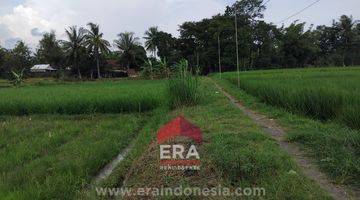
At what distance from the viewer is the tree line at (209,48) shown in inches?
2034

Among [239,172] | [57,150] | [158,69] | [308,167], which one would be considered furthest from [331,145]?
[158,69]

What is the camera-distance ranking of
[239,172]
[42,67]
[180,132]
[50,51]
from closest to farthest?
[239,172] → [180,132] → [50,51] → [42,67]

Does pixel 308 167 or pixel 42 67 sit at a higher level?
pixel 42 67

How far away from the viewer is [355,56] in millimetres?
62469

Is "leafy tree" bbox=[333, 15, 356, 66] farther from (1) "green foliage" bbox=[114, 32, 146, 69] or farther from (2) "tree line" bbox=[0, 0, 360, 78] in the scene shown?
(1) "green foliage" bbox=[114, 32, 146, 69]

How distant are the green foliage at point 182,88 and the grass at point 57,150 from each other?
4.54 feet

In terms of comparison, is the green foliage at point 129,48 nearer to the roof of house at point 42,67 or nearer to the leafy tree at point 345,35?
the roof of house at point 42,67

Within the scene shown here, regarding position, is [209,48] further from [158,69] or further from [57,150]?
[57,150]

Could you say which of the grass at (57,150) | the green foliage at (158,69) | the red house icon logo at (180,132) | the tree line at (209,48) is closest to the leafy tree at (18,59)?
the tree line at (209,48)

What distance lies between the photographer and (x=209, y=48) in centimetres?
5178

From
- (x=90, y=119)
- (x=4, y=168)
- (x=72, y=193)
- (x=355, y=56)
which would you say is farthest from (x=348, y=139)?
(x=355, y=56)

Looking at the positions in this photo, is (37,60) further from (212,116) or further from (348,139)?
(348,139)

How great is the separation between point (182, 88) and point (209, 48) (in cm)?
3908

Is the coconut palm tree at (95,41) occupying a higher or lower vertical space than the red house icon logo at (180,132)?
higher
